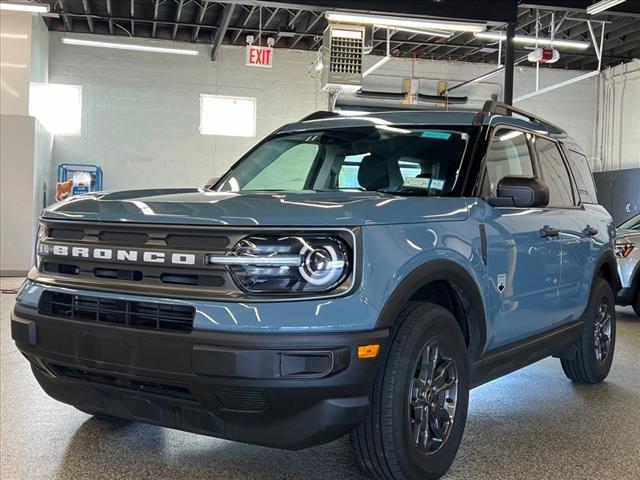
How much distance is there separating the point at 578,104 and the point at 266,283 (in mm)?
17445

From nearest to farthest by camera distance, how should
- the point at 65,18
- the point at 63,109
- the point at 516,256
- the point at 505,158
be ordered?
the point at 516,256 < the point at 505,158 < the point at 65,18 < the point at 63,109

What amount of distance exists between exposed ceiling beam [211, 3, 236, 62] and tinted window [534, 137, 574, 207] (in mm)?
8317

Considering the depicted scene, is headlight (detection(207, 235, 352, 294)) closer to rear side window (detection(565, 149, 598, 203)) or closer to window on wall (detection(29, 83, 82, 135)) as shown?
rear side window (detection(565, 149, 598, 203))

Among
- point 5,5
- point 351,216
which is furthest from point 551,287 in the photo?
point 5,5

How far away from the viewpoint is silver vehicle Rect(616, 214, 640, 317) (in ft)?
25.2

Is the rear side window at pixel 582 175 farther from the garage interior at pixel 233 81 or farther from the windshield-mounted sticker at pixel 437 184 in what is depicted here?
the garage interior at pixel 233 81

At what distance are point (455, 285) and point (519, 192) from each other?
58cm

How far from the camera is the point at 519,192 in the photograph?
3.03m

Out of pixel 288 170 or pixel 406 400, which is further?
pixel 288 170

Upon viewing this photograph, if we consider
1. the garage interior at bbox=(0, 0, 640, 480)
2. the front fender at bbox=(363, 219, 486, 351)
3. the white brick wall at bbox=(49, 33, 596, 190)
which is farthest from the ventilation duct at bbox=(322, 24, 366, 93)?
the front fender at bbox=(363, 219, 486, 351)

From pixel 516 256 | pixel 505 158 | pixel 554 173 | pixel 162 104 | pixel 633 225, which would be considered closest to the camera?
pixel 516 256

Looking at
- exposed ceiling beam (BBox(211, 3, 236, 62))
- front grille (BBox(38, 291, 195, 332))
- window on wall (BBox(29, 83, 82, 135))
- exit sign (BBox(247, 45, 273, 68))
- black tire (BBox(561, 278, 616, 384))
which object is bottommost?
black tire (BBox(561, 278, 616, 384))

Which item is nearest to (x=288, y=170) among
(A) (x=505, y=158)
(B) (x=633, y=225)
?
(A) (x=505, y=158)

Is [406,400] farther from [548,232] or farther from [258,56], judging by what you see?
[258,56]
